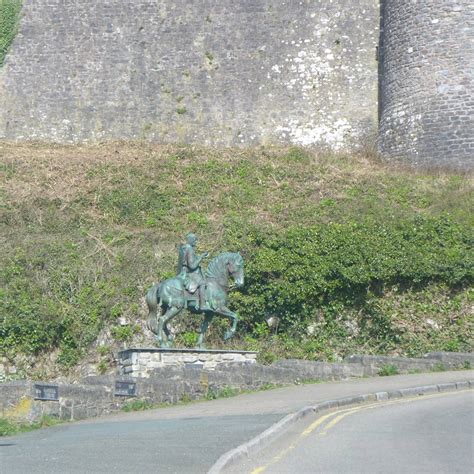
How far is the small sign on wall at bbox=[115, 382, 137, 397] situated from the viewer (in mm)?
14465

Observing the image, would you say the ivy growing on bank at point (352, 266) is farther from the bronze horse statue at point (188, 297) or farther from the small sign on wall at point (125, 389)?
the small sign on wall at point (125, 389)

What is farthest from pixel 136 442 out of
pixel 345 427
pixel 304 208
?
pixel 304 208

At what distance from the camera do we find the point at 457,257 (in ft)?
63.8

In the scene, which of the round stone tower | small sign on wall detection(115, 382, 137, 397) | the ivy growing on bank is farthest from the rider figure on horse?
the round stone tower

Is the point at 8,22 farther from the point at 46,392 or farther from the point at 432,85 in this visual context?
the point at 46,392

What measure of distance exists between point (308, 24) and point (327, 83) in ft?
5.69

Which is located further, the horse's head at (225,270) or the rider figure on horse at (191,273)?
the horse's head at (225,270)

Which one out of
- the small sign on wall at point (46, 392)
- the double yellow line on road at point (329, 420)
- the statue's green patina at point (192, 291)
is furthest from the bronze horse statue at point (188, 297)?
the double yellow line on road at point (329, 420)

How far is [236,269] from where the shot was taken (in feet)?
56.6

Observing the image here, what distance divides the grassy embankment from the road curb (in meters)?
4.33

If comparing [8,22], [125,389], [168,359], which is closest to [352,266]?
[168,359]

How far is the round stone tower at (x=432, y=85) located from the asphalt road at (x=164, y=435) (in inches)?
435

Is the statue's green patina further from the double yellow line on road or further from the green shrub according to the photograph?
the green shrub

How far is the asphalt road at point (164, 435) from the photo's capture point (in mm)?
9852
